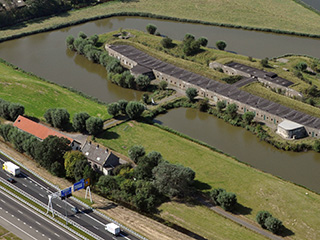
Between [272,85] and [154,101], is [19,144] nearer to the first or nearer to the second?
[154,101]

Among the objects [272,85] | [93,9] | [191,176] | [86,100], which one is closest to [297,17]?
[272,85]

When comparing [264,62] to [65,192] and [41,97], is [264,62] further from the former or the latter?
[65,192]

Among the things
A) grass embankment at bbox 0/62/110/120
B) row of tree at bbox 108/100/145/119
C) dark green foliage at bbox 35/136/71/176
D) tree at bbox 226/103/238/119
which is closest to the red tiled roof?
dark green foliage at bbox 35/136/71/176

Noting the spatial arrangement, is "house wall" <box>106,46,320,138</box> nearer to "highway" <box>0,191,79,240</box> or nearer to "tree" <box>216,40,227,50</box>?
"tree" <box>216,40,227,50</box>

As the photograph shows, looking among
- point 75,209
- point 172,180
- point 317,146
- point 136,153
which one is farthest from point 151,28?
point 75,209

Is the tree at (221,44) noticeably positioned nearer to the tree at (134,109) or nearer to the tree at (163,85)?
the tree at (163,85)

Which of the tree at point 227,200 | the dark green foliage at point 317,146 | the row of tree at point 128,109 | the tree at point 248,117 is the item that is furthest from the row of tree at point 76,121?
the dark green foliage at point 317,146
